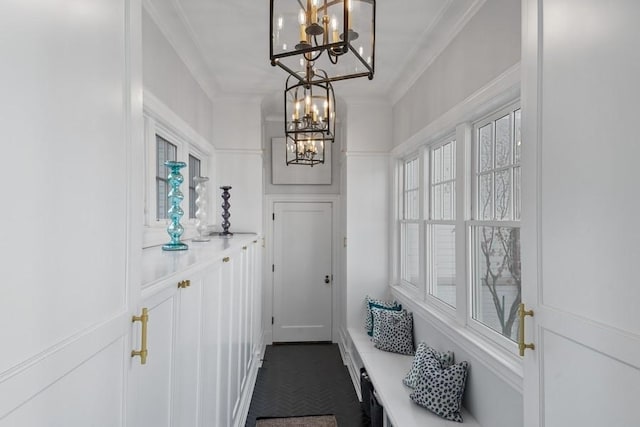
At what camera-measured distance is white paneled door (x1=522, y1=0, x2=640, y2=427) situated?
87cm

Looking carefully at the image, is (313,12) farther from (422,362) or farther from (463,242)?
(422,362)

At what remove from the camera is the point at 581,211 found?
39.6 inches

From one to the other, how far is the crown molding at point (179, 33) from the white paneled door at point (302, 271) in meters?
2.04

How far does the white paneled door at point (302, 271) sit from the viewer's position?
4.74 m

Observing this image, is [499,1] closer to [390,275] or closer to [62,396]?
[62,396]

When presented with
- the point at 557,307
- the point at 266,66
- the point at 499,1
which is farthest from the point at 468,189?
the point at 266,66

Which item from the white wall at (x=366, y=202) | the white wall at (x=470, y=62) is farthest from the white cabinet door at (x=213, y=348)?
the white wall at (x=366, y=202)

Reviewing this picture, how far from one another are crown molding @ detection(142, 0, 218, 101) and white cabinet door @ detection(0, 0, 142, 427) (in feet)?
4.60

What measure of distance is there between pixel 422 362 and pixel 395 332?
77 centimetres

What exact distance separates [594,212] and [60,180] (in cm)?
118

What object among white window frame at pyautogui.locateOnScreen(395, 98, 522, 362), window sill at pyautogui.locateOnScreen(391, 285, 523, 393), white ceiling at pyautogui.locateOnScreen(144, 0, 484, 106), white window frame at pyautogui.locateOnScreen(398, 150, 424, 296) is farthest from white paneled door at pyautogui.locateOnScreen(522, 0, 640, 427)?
white window frame at pyautogui.locateOnScreen(398, 150, 424, 296)

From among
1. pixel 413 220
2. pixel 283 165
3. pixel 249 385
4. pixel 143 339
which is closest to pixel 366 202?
pixel 413 220

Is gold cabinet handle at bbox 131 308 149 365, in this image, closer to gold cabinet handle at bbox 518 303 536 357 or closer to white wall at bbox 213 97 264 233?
gold cabinet handle at bbox 518 303 536 357

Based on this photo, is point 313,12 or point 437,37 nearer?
point 313,12
